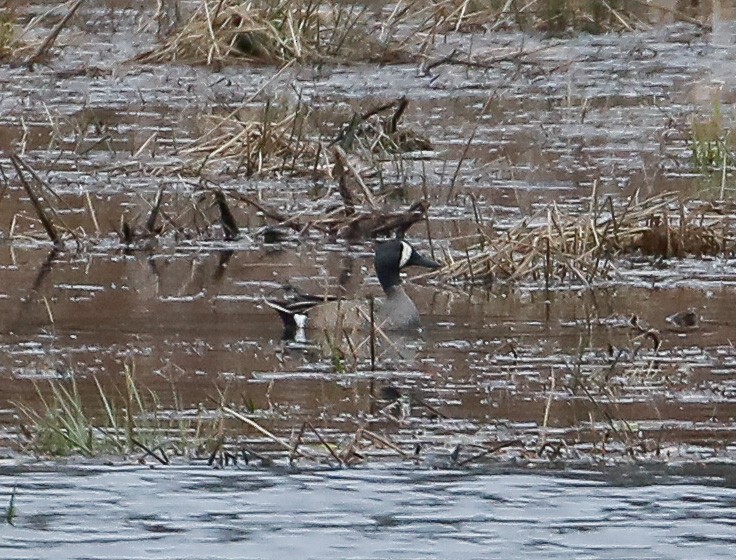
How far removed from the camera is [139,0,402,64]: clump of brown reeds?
1738 cm

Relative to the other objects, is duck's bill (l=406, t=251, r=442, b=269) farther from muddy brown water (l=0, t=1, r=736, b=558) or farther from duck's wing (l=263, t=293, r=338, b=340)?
duck's wing (l=263, t=293, r=338, b=340)

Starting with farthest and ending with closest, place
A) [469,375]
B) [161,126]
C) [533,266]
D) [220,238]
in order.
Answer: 1. [161,126]
2. [220,238]
3. [533,266]
4. [469,375]

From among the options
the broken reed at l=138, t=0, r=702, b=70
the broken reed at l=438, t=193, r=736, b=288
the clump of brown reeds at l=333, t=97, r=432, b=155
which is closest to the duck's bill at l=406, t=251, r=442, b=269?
the broken reed at l=438, t=193, r=736, b=288

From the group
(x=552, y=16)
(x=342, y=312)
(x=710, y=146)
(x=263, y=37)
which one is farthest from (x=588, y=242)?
(x=552, y=16)

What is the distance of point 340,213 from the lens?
11.6m

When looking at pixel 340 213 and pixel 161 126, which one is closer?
pixel 340 213

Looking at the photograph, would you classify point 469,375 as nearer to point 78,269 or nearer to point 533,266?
point 533,266

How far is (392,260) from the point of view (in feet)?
32.0

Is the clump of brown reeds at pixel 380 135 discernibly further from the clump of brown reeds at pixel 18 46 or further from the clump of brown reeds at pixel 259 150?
the clump of brown reeds at pixel 18 46

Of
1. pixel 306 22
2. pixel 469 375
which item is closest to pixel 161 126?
pixel 306 22

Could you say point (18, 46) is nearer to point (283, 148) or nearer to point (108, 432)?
point (283, 148)

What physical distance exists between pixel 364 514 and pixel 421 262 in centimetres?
427

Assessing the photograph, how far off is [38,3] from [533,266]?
39.7 ft

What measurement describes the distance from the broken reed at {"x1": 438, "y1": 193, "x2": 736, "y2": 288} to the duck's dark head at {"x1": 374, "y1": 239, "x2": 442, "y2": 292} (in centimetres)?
38
